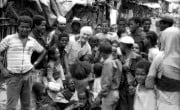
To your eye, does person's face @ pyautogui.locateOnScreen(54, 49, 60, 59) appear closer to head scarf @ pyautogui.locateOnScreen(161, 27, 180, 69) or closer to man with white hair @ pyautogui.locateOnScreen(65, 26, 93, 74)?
man with white hair @ pyautogui.locateOnScreen(65, 26, 93, 74)

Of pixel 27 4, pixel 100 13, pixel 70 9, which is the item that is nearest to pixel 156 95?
pixel 27 4

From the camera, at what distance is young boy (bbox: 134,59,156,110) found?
4941 mm

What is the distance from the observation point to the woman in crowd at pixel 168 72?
4500 millimetres

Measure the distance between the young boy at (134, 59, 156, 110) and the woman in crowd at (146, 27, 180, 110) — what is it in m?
0.13

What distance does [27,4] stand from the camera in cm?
1016

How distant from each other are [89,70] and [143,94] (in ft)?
8.02

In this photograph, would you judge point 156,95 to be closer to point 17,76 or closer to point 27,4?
point 17,76

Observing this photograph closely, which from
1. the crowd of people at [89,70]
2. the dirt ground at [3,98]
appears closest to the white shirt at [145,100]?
the crowd of people at [89,70]

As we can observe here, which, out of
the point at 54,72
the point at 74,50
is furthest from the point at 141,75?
the point at 74,50

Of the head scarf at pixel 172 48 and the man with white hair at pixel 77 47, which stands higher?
the head scarf at pixel 172 48

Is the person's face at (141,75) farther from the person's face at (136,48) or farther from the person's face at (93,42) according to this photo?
the person's face at (93,42)

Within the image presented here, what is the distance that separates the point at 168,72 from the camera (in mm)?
4547

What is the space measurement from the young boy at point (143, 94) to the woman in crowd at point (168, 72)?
0.13 meters

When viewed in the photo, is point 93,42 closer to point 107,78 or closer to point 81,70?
point 81,70
